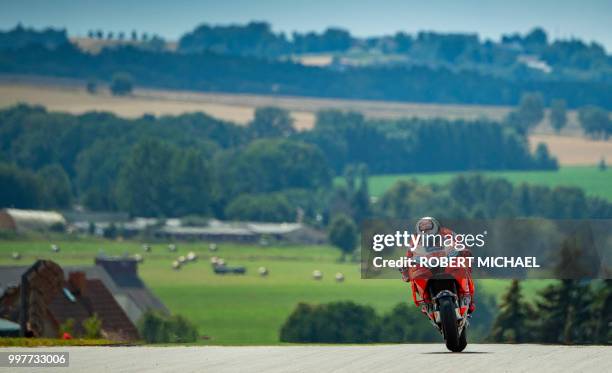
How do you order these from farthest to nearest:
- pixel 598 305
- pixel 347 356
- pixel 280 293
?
pixel 280 293
pixel 598 305
pixel 347 356

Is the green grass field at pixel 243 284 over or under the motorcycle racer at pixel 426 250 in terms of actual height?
over

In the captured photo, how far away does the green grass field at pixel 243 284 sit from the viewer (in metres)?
124

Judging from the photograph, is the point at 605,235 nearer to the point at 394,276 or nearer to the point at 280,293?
the point at 394,276

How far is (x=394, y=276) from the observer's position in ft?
107

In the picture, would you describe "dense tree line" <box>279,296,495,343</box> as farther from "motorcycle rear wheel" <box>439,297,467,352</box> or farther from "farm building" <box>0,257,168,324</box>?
"motorcycle rear wheel" <box>439,297,467,352</box>

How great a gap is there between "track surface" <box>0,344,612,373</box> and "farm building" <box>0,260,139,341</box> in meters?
9.76

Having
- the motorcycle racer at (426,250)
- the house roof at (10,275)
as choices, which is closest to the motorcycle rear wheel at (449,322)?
the motorcycle racer at (426,250)

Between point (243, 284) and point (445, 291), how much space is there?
4886 inches

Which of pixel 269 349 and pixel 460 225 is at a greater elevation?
pixel 460 225

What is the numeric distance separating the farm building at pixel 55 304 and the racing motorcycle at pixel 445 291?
12.4m

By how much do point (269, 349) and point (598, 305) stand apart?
33.7m

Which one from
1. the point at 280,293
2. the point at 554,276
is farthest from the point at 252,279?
the point at 554,276

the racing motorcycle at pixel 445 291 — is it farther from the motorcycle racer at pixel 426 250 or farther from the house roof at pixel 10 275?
the house roof at pixel 10 275

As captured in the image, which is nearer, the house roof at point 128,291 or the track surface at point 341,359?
the track surface at point 341,359
